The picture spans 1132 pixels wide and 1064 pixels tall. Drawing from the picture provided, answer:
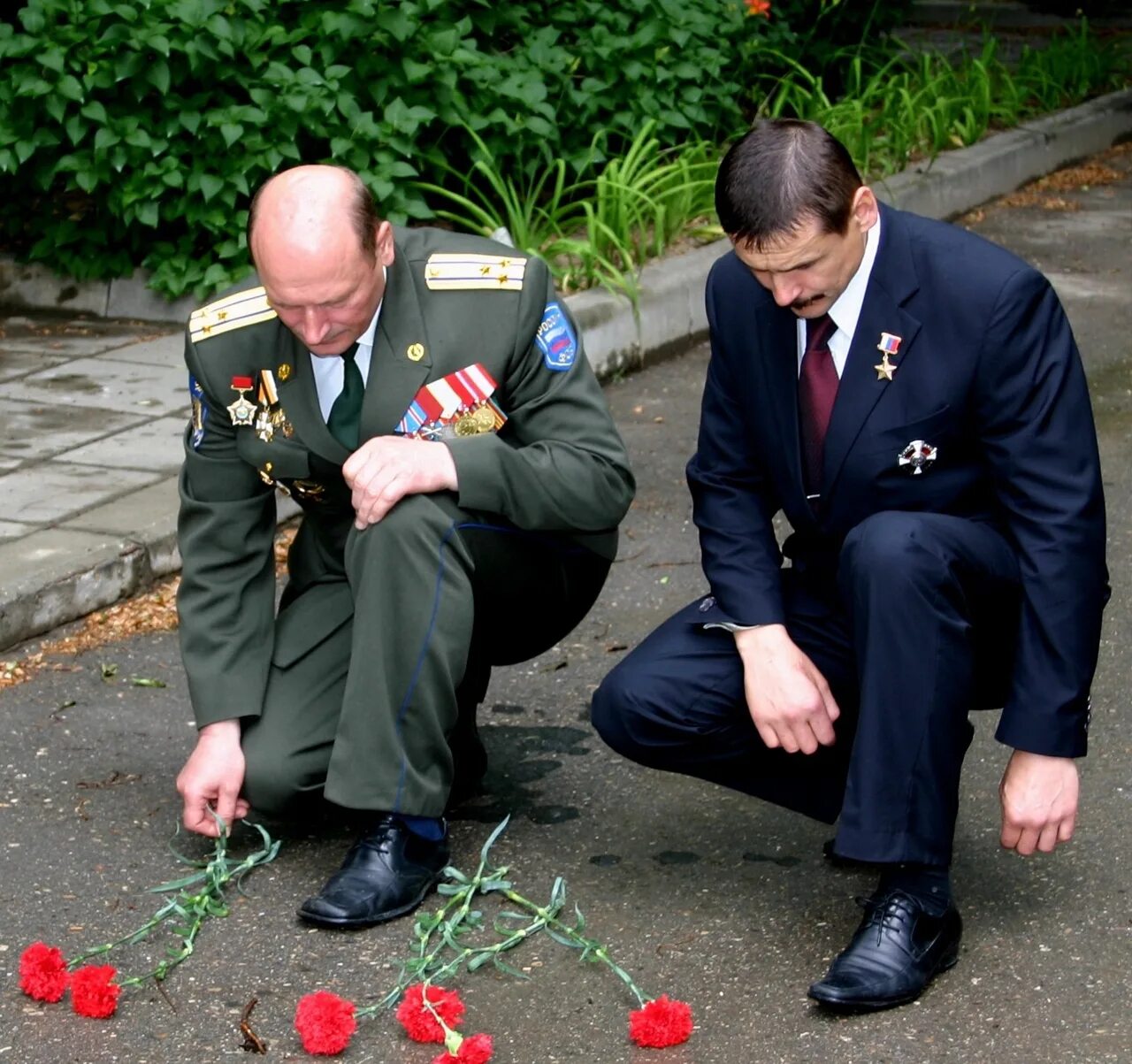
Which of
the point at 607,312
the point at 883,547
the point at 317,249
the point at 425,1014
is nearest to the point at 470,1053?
the point at 425,1014

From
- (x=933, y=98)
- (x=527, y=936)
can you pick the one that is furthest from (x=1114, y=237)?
(x=527, y=936)

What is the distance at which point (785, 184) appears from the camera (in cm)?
280

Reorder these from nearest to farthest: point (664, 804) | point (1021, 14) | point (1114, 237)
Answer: point (664, 804) < point (1114, 237) < point (1021, 14)

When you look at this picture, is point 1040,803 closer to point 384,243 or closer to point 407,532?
point 407,532

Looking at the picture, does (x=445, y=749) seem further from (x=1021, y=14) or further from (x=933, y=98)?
(x=1021, y=14)

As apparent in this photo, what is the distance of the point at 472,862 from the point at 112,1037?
28.9 inches

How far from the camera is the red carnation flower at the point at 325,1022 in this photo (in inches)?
107

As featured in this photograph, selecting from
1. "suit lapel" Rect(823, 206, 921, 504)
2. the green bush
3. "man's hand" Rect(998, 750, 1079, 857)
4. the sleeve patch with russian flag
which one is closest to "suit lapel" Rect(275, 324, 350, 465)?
the sleeve patch with russian flag

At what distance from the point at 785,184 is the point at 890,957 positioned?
1096mm

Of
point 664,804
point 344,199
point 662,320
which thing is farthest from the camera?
point 662,320

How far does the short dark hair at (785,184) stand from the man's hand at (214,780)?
1.19 m

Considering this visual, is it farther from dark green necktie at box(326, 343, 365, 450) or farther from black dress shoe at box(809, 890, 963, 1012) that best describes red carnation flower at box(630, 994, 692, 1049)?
dark green necktie at box(326, 343, 365, 450)

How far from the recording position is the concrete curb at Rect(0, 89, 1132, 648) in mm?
4523

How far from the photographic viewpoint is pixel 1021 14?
16.4 meters
